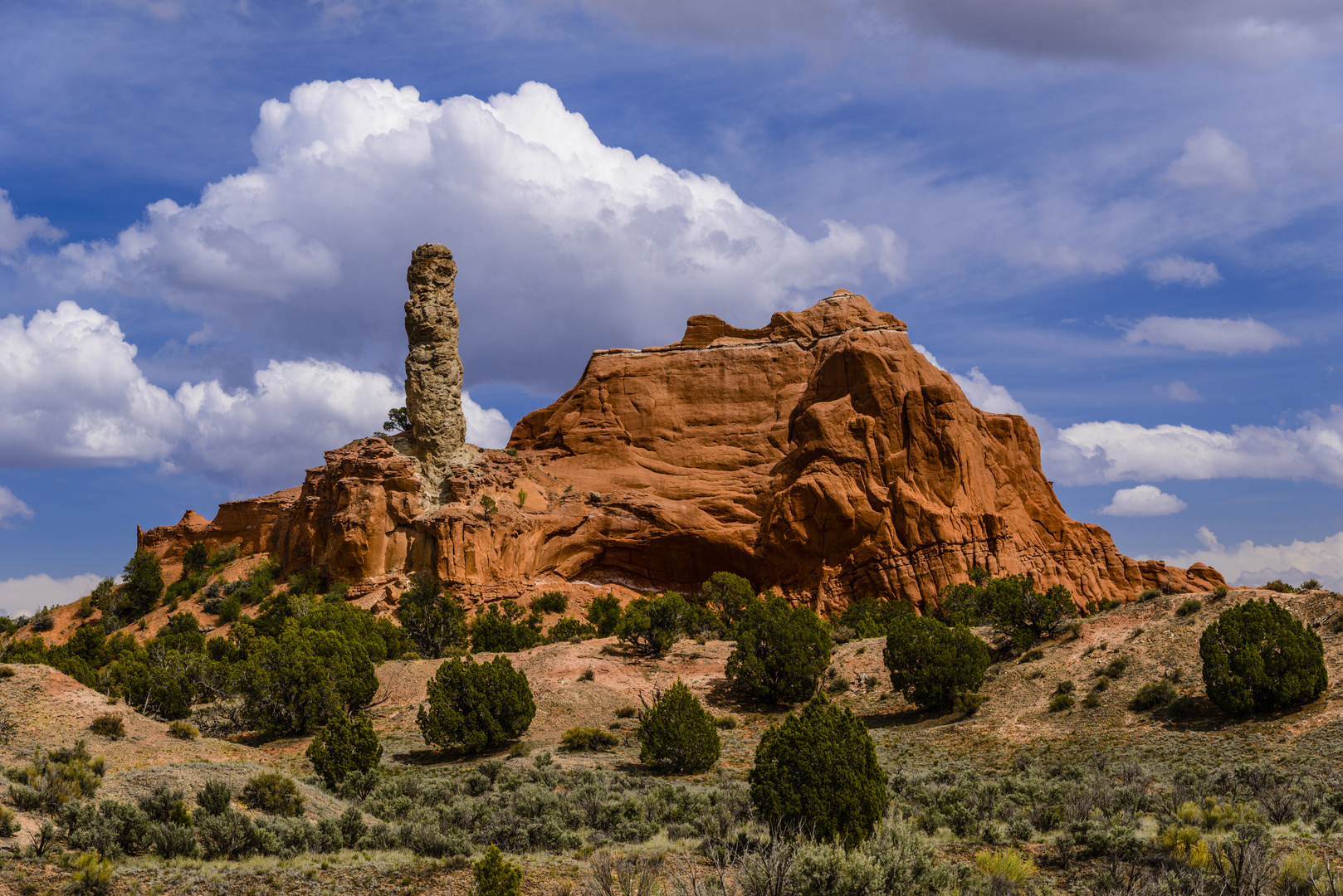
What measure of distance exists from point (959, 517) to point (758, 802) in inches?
1640

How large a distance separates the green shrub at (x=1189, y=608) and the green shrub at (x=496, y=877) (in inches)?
1162

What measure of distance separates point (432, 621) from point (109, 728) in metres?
22.2

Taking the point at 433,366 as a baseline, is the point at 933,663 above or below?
below

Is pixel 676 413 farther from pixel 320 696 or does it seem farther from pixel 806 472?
pixel 320 696

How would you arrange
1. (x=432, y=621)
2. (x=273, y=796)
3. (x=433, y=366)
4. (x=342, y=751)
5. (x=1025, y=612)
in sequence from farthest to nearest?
(x=433, y=366), (x=432, y=621), (x=1025, y=612), (x=342, y=751), (x=273, y=796)

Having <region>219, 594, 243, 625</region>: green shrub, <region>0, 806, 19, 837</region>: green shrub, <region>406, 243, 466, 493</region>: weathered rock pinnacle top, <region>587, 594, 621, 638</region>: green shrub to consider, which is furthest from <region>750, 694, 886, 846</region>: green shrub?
<region>219, 594, 243, 625</region>: green shrub

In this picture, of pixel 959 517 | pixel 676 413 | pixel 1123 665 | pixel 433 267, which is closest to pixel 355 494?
pixel 433 267

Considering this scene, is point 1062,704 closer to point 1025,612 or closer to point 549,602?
point 1025,612

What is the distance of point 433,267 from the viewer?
192ft

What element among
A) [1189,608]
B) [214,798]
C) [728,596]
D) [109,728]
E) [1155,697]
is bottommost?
[1155,697]

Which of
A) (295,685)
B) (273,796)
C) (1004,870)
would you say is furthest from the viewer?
(295,685)

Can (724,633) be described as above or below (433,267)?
below

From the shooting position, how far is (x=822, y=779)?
51.2 feet

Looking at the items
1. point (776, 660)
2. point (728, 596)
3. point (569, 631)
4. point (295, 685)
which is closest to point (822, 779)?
point (776, 660)
